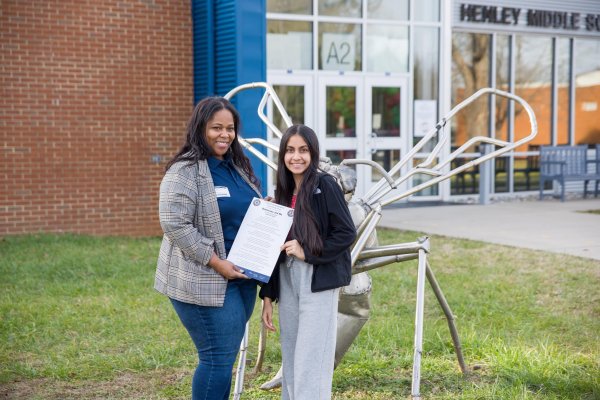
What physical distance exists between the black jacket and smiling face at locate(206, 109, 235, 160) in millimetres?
462

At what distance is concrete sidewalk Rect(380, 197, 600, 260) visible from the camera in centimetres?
1077

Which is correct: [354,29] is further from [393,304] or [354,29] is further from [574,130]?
[393,304]

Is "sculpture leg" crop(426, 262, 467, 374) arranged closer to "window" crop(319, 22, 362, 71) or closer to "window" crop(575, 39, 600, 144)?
"window" crop(319, 22, 362, 71)

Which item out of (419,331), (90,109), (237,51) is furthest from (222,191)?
(90,109)

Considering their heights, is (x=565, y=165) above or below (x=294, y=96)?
below

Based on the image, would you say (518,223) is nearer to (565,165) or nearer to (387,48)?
(387,48)

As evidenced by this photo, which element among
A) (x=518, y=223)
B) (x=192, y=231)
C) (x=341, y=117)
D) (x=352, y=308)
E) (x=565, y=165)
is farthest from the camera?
(x=565, y=165)

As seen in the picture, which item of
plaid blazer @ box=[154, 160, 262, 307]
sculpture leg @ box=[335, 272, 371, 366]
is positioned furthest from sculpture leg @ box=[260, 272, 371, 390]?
plaid blazer @ box=[154, 160, 262, 307]

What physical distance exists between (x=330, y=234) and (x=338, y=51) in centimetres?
1094

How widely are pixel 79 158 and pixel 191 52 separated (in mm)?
2096

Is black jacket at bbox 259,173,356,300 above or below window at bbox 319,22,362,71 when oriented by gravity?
below

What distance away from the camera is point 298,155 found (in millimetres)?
3852

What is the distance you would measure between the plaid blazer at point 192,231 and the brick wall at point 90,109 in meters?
7.83

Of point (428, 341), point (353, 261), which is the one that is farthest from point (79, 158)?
point (353, 261)
